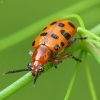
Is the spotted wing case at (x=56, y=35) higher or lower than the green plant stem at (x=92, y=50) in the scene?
higher

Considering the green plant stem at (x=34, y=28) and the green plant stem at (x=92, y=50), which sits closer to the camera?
the green plant stem at (x=92, y=50)

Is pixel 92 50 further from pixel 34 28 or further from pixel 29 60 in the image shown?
pixel 29 60

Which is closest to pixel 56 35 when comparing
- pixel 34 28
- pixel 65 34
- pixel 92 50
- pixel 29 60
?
pixel 65 34

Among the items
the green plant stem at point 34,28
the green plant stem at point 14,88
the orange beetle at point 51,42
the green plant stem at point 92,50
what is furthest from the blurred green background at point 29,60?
the green plant stem at point 14,88

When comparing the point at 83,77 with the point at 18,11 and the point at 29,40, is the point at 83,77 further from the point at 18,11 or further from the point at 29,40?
the point at 18,11

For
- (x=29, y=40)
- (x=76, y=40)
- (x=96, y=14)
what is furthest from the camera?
(x=29, y=40)

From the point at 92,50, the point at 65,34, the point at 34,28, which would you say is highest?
the point at 34,28

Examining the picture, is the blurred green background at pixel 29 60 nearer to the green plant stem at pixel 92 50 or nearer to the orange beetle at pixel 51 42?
the orange beetle at pixel 51 42

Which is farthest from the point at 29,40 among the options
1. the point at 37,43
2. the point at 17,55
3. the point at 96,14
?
the point at 37,43
